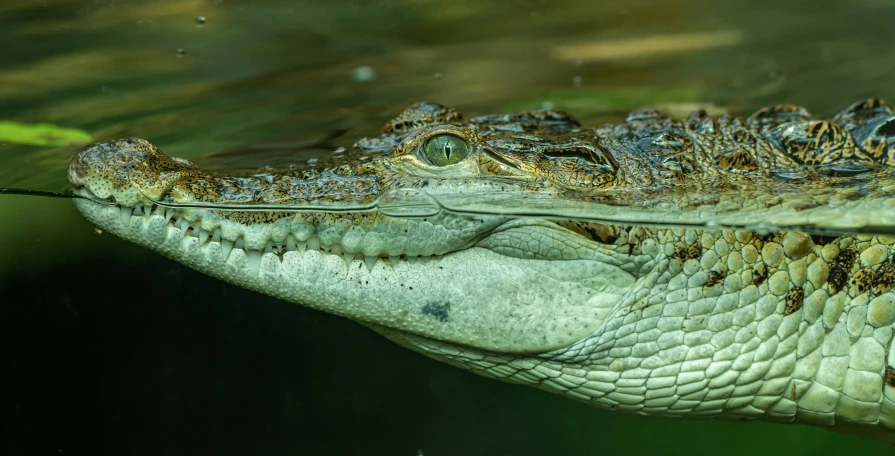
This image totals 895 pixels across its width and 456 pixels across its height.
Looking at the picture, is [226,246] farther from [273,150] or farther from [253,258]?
[273,150]

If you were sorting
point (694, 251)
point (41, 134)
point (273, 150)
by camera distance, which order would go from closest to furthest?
point (694, 251), point (41, 134), point (273, 150)

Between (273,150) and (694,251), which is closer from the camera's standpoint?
(694,251)

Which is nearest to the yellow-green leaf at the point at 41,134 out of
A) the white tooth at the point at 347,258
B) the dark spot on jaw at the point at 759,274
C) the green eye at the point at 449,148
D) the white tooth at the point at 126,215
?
the white tooth at the point at 126,215

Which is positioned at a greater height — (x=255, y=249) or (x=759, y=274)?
(x=759, y=274)

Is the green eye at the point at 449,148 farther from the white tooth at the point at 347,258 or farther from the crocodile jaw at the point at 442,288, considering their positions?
the white tooth at the point at 347,258

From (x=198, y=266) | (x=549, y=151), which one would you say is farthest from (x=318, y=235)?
(x=549, y=151)

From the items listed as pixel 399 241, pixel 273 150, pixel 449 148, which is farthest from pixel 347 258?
pixel 273 150
